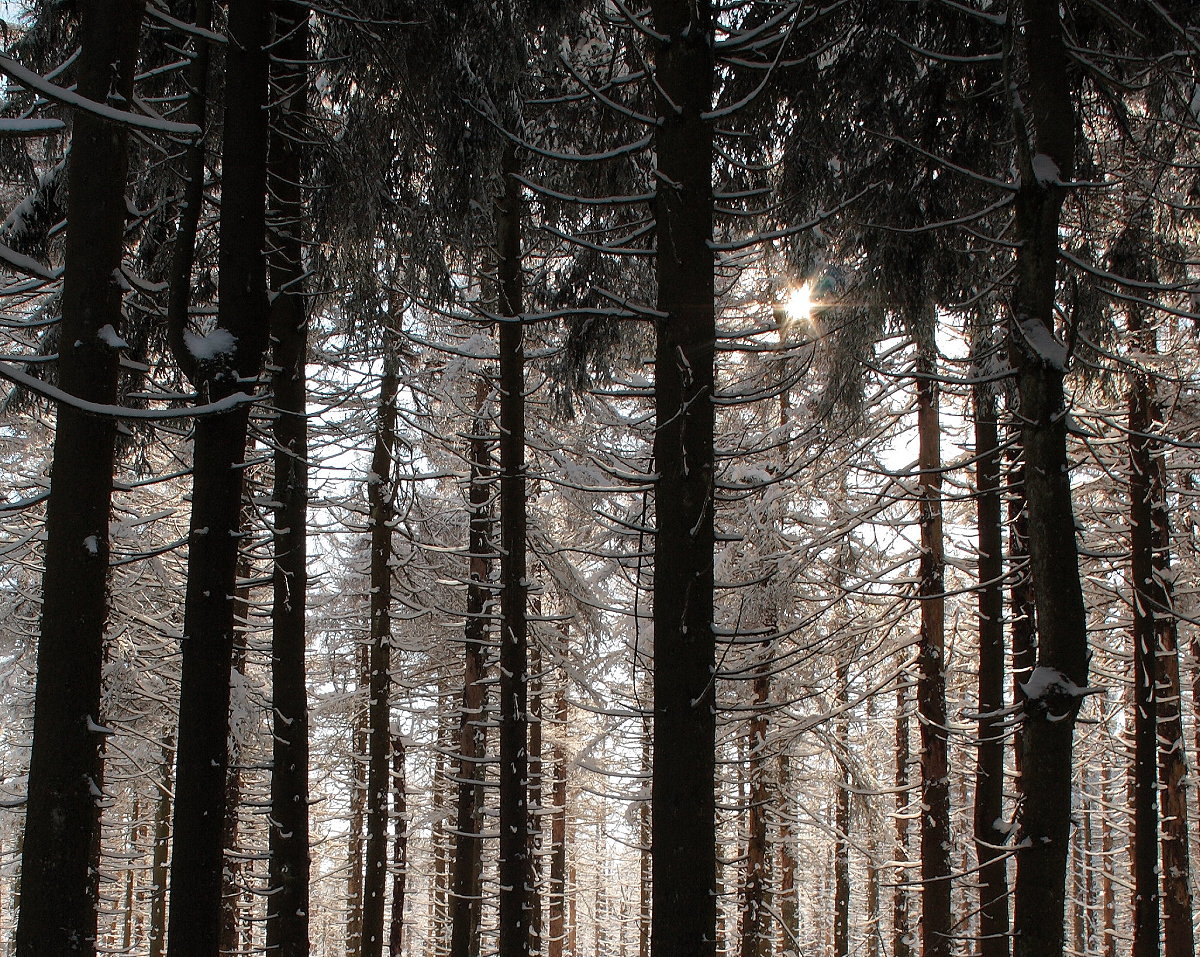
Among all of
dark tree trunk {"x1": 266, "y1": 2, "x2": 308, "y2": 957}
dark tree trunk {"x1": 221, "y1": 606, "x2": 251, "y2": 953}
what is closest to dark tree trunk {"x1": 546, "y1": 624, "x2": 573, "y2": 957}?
dark tree trunk {"x1": 221, "y1": 606, "x2": 251, "y2": 953}

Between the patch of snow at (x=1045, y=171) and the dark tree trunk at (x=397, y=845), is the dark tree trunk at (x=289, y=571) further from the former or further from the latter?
the dark tree trunk at (x=397, y=845)

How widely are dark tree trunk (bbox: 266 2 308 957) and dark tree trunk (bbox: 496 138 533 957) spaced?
77.3 inches

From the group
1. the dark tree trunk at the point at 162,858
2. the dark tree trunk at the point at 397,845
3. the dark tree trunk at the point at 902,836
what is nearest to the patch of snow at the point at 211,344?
the dark tree trunk at the point at 162,858

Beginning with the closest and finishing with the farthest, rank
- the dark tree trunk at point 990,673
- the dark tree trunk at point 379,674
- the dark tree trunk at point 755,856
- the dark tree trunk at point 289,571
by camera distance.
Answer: the dark tree trunk at point 289,571
the dark tree trunk at point 990,673
the dark tree trunk at point 379,674
the dark tree trunk at point 755,856

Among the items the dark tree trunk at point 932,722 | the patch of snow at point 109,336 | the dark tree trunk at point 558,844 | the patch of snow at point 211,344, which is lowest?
the dark tree trunk at point 558,844

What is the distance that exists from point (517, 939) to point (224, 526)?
5684mm

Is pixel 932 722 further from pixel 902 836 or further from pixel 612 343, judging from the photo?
pixel 902 836

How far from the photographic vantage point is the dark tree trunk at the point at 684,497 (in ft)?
15.0

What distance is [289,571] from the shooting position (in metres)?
7.40

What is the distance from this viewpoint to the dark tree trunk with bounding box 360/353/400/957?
11758mm

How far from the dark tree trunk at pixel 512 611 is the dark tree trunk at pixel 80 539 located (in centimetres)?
414

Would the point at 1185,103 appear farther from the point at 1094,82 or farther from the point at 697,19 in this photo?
the point at 697,19

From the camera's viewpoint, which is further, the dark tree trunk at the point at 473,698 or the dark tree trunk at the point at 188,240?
the dark tree trunk at the point at 473,698

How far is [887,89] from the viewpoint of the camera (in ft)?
20.8
